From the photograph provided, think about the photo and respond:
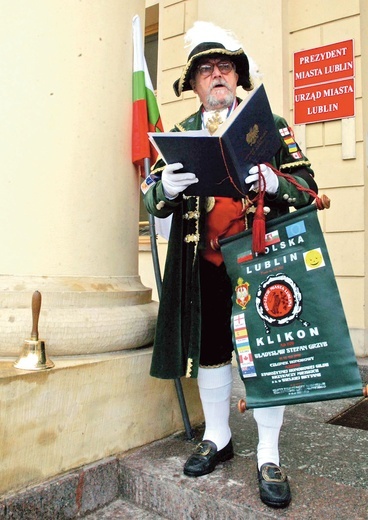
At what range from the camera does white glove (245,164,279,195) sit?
162cm

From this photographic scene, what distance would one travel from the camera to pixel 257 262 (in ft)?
5.49

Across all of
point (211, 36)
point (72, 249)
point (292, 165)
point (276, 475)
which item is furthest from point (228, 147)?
point (276, 475)

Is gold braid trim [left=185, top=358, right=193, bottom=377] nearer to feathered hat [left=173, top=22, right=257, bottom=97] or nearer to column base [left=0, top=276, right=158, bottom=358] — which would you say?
column base [left=0, top=276, right=158, bottom=358]

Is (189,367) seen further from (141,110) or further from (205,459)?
(141,110)

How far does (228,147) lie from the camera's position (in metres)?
1.48

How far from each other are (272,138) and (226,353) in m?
0.85

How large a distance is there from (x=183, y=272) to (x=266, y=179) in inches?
20.6

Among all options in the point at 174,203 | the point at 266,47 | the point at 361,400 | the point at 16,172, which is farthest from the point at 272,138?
the point at 266,47

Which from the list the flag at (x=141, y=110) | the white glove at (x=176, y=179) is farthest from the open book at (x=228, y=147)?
the flag at (x=141, y=110)

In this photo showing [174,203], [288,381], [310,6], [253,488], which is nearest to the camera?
[288,381]

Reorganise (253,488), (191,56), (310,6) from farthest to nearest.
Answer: (310,6) → (191,56) → (253,488)

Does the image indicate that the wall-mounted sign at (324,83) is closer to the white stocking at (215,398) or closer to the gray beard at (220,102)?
the gray beard at (220,102)

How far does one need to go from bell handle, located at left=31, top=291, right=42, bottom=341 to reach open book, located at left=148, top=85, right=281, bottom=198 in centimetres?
63

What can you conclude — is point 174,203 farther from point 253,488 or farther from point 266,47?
point 266,47
